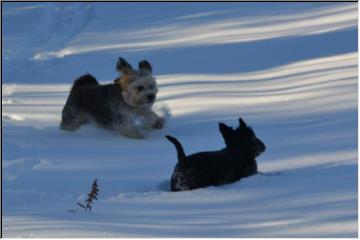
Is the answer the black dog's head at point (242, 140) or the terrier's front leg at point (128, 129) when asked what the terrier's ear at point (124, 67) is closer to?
the terrier's front leg at point (128, 129)

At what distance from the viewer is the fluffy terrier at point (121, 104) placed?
10.2 m

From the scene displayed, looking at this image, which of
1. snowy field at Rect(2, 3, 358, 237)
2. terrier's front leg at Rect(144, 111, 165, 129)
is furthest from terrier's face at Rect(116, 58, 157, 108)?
snowy field at Rect(2, 3, 358, 237)

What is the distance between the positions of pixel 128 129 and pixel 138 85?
54cm

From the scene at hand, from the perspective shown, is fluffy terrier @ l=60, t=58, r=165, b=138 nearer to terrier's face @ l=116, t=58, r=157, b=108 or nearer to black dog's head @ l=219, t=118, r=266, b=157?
terrier's face @ l=116, t=58, r=157, b=108

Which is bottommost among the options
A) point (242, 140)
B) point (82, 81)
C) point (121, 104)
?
point (242, 140)

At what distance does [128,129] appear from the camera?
395 inches

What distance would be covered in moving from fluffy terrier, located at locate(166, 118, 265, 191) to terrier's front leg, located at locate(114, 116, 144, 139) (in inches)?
104

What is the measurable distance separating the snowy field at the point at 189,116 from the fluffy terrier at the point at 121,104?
165 millimetres

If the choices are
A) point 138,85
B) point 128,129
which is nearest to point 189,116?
point 138,85

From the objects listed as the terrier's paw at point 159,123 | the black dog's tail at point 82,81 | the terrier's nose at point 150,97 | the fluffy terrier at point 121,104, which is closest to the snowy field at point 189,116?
the terrier's paw at point 159,123

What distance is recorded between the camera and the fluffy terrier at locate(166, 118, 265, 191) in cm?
698

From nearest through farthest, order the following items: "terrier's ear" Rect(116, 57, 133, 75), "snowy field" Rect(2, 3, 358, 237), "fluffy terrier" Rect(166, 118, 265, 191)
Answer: "snowy field" Rect(2, 3, 358, 237), "fluffy terrier" Rect(166, 118, 265, 191), "terrier's ear" Rect(116, 57, 133, 75)

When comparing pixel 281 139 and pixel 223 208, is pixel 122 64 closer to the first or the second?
pixel 281 139

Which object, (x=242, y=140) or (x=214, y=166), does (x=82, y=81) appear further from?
(x=214, y=166)
